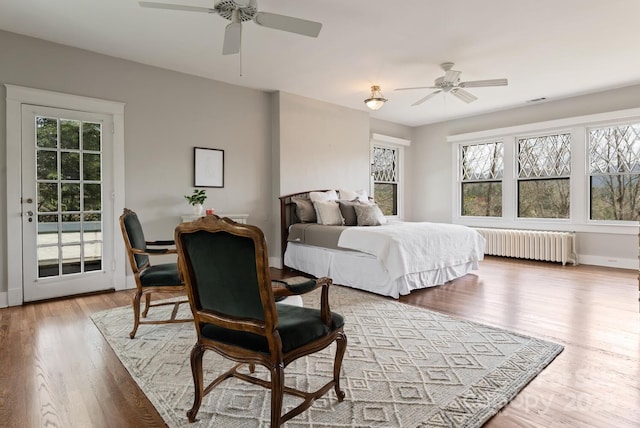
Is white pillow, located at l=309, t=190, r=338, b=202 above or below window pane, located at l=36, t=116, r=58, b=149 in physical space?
below

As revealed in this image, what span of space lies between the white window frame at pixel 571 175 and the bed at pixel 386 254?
2201 millimetres

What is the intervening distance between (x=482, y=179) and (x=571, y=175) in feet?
4.99

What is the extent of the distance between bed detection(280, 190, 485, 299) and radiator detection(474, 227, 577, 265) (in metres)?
1.74

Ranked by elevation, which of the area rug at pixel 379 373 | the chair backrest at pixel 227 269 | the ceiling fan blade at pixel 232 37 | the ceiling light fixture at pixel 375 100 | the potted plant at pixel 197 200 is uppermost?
the ceiling light fixture at pixel 375 100

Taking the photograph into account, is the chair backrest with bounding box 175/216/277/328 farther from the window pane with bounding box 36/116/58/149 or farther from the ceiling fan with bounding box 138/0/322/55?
the window pane with bounding box 36/116/58/149

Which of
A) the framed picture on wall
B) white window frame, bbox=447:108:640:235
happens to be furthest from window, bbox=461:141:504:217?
the framed picture on wall

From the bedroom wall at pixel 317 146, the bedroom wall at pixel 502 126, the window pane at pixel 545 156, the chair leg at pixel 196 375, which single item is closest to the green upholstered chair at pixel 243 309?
the chair leg at pixel 196 375

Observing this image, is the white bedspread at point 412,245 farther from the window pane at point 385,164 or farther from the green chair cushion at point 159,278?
the window pane at point 385,164

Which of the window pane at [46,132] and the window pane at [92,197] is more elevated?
the window pane at [46,132]

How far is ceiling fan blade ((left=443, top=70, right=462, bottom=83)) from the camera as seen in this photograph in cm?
421

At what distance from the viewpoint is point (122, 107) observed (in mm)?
4199

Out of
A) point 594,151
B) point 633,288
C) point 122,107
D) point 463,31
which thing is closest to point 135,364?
point 122,107

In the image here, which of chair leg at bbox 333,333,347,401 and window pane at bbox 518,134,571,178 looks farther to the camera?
window pane at bbox 518,134,571,178

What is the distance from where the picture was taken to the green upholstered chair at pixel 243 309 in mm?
1425
